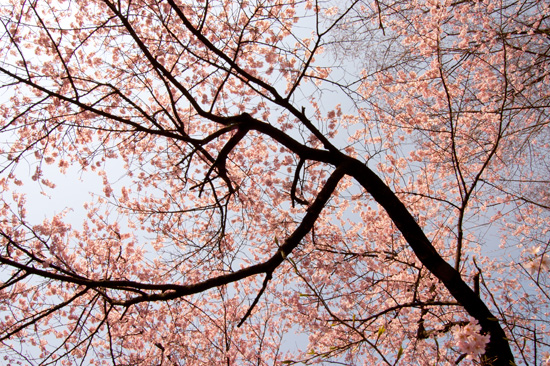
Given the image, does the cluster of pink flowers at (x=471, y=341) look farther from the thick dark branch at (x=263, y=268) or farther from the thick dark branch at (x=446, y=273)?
the thick dark branch at (x=446, y=273)

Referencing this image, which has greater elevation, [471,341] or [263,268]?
[263,268]

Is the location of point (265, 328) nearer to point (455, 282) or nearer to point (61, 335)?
point (61, 335)

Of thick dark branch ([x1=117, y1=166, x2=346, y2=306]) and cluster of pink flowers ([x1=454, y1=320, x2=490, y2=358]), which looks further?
thick dark branch ([x1=117, y1=166, x2=346, y2=306])

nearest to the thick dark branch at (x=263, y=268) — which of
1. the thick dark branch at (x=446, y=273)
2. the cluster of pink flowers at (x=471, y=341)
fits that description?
the thick dark branch at (x=446, y=273)

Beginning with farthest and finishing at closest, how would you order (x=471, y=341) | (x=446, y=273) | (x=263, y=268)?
(x=446, y=273)
(x=263, y=268)
(x=471, y=341)

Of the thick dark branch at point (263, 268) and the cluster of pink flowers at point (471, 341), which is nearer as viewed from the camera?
the cluster of pink flowers at point (471, 341)

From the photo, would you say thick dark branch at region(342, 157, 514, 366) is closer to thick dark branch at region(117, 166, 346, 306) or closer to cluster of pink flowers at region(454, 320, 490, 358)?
thick dark branch at region(117, 166, 346, 306)

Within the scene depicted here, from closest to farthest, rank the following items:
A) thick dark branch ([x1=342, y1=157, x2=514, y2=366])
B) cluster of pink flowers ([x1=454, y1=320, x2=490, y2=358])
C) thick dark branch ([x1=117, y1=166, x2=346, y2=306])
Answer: cluster of pink flowers ([x1=454, y1=320, x2=490, y2=358]), thick dark branch ([x1=117, y1=166, x2=346, y2=306]), thick dark branch ([x1=342, y1=157, x2=514, y2=366])

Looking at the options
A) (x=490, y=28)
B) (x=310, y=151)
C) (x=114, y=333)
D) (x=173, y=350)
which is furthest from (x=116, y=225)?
(x=490, y=28)

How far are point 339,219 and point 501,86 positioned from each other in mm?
3649

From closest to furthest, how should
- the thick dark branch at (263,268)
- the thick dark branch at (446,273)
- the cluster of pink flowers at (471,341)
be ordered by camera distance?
the cluster of pink flowers at (471,341) → the thick dark branch at (263,268) → the thick dark branch at (446,273)

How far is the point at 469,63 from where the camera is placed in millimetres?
5391

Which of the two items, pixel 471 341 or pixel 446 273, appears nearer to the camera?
pixel 471 341

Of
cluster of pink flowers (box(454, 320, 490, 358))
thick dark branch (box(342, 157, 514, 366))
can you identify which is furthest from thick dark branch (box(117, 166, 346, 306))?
cluster of pink flowers (box(454, 320, 490, 358))
